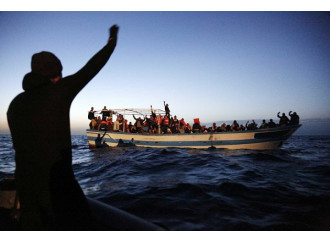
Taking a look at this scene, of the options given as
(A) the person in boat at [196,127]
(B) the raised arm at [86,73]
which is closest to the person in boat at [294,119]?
(A) the person in boat at [196,127]

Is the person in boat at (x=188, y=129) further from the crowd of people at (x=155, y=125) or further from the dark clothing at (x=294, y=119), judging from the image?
the dark clothing at (x=294, y=119)

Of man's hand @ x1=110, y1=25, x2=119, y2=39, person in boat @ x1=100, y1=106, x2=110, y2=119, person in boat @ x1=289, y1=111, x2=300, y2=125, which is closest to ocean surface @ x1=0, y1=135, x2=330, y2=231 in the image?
man's hand @ x1=110, y1=25, x2=119, y2=39

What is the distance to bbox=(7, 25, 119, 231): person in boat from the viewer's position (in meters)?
1.36

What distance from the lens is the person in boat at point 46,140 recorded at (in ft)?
4.47

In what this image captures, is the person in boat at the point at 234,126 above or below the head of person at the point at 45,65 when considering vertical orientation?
below

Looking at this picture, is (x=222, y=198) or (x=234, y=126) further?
(x=234, y=126)

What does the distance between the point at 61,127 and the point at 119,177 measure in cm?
622

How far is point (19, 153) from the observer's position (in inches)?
56.3

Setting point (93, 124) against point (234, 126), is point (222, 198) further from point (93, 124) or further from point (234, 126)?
point (93, 124)

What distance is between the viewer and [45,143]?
4.56 feet

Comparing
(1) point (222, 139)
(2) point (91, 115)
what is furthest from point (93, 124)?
(1) point (222, 139)

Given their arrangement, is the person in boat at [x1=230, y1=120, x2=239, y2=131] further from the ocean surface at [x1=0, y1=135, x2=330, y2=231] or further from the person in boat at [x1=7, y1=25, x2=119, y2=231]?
the person in boat at [x1=7, y1=25, x2=119, y2=231]

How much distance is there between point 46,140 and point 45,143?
0.08 feet

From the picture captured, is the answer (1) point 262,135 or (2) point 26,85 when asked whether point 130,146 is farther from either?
(2) point 26,85
